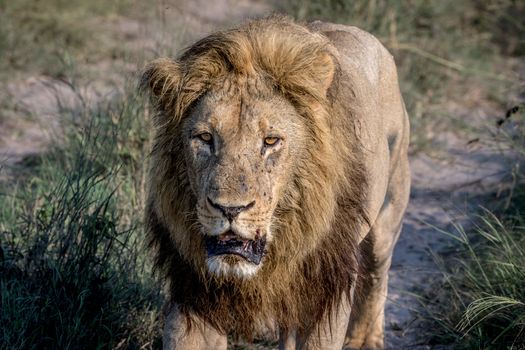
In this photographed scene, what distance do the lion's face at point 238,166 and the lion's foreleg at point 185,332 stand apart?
1.26 ft

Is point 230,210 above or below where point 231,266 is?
above

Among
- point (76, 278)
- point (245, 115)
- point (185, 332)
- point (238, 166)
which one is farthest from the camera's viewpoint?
point (76, 278)

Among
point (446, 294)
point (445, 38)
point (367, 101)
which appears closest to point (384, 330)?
point (446, 294)

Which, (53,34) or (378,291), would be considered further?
(53,34)

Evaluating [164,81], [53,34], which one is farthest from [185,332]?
[53,34]

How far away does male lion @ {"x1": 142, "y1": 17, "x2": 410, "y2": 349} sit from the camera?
3.20 meters

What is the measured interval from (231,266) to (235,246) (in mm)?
91

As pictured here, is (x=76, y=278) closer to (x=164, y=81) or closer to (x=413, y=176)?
(x=164, y=81)

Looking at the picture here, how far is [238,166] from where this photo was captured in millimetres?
3148

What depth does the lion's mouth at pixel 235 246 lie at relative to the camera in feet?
10.3

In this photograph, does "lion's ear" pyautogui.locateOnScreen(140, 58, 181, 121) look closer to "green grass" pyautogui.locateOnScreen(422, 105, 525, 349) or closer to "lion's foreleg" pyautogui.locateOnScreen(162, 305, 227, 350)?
"lion's foreleg" pyautogui.locateOnScreen(162, 305, 227, 350)

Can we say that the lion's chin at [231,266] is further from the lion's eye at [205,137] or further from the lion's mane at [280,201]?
the lion's eye at [205,137]

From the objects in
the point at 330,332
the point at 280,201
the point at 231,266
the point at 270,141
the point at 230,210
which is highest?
the point at 270,141

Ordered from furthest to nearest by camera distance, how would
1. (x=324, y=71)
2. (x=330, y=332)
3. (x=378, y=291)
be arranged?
(x=378, y=291) → (x=330, y=332) → (x=324, y=71)
